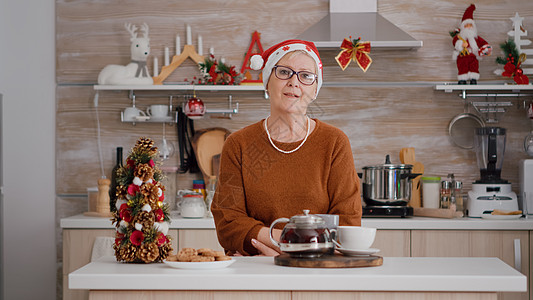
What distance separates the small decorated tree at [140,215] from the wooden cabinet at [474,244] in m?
1.85

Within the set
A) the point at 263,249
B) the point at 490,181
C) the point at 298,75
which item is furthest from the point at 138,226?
the point at 490,181

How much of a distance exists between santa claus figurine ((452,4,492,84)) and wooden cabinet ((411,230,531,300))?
971mm

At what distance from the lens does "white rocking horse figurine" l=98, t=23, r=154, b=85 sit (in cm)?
369

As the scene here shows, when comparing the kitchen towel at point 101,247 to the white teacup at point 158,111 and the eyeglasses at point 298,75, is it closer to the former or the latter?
the white teacup at point 158,111

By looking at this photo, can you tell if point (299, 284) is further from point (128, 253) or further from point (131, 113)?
point (131, 113)

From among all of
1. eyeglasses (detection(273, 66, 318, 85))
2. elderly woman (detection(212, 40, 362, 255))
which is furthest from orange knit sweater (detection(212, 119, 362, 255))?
eyeglasses (detection(273, 66, 318, 85))

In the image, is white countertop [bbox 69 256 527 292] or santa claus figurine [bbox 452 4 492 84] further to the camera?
santa claus figurine [bbox 452 4 492 84]

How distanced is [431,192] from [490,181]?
1.07ft

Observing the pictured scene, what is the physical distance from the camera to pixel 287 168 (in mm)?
2066

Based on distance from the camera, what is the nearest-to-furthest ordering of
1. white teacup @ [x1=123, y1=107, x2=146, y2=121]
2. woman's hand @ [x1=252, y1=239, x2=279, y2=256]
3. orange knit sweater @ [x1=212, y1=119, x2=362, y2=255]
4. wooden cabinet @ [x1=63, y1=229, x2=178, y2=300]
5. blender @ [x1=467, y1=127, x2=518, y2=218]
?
woman's hand @ [x1=252, y1=239, x2=279, y2=256] < orange knit sweater @ [x1=212, y1=119, x2=362, y2=255] < wooden cabinet @ [x1=63, y1=229, x2=178, y2=300] < blender @ [x1=467, y1=127, x2=518, y2=218] < white teacup @ [x1=123, y1=107, x2=146, y2=121]

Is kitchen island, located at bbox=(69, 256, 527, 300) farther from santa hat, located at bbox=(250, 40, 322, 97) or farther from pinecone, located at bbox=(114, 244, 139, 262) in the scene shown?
santa hat, located at bbox=(250, 40, 322, 97)

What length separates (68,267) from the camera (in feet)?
11.0

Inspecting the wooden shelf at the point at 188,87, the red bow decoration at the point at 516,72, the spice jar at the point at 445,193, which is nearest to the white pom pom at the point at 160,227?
the wooden shelf at the point at 188,87

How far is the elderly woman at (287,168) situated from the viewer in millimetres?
2045
